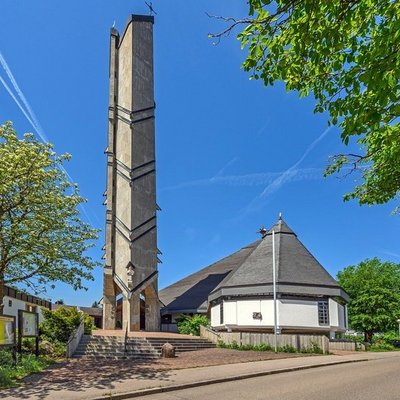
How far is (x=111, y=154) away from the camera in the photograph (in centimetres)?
4475

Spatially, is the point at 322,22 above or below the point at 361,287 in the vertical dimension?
above

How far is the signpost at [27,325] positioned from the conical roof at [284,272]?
18.9m

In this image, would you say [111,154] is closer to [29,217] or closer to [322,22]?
[29,217]

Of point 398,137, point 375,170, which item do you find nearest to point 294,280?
point 375,170

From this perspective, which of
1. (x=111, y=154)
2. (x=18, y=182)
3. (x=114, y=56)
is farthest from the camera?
(x=114, y=56)

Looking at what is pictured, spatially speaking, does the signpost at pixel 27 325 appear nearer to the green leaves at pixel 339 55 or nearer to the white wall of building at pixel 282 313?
the green leaves at pixel 339 55

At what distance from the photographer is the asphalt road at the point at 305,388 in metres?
11.9

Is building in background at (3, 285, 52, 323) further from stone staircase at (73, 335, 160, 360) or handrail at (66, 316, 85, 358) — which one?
handrail at (66, 316, 85, 358)

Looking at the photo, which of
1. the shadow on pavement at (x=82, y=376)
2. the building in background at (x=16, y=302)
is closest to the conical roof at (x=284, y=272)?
the shadow on pavement at (x=82, y=376)

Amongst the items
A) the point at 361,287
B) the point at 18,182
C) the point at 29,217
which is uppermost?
the point at 18,182

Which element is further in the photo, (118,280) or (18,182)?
(118,280)

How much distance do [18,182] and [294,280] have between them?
2351 centimetres

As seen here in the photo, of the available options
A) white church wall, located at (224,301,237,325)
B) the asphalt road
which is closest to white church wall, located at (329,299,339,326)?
white church wall, located at (224,301,237,325)

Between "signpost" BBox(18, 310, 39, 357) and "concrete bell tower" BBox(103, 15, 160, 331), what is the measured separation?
18554 millimetres
